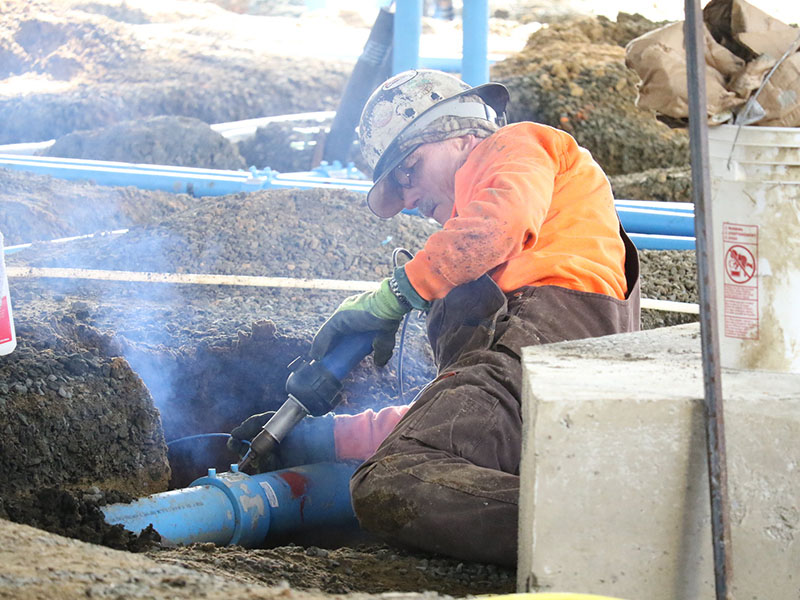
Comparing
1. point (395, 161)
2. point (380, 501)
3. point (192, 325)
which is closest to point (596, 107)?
point (192, 325)

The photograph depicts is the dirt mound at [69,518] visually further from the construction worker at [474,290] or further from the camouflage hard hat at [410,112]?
the camouflage hard hat at [410,112]

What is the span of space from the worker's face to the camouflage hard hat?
38 millimetres

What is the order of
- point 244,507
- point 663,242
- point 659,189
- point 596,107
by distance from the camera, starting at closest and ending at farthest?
point 244,507
point 663,242
point 659,189
point 596,107

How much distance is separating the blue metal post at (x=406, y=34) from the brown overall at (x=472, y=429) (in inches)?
171

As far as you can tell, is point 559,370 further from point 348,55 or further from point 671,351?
point 348,55

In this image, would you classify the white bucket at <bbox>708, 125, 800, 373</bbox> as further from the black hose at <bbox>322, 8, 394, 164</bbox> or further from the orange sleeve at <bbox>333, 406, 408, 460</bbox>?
the black hose at <bbox>322, 8, 394, 164</bbox>

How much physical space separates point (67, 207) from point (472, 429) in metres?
4.75

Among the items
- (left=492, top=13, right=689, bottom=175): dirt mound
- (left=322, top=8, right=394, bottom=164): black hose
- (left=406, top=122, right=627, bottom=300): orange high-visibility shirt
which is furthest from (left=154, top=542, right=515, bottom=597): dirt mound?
(left=492, top=13, right=689, bottom=175): dirt mound

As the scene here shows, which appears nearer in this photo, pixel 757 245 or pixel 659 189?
pixel 757 245

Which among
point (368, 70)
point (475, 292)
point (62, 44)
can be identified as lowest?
point (475, 292)

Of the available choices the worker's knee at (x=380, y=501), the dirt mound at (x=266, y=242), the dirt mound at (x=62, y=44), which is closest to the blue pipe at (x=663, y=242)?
the dirt mound at (x=266, y=242)

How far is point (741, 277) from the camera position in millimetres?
2105

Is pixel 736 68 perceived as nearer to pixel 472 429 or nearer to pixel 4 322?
pixel 472 429

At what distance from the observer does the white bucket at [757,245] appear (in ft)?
6.78
